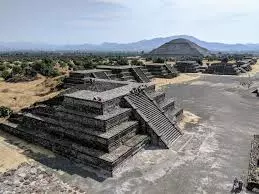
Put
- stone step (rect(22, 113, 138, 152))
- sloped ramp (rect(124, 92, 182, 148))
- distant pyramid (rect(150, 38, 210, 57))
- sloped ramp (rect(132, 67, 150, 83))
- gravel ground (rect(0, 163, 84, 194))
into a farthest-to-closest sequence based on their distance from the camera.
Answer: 1. distant pyramid (rect(150, 38, 210, 57))
2. sloped ramp (rect(132, 67, 150, 83))
3. sloped ramp (rect(124, 92, 182, 148))
4. stone step (rect(22, 113, 138, 152))
5. gravel ground (rect(0, 163, 84, 194))

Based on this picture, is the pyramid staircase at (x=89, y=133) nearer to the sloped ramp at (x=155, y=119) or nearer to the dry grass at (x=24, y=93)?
the sloped ramp at (x=155, y=119)

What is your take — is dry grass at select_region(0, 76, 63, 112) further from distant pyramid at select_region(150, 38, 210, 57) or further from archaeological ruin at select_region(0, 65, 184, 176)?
distant pyramid at select_region(150, 38, 210, 57)

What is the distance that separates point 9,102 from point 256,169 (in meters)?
22.7

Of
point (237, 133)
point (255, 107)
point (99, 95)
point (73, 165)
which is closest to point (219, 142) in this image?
point (237, 133)

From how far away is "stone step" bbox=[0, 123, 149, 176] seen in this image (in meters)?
13.0

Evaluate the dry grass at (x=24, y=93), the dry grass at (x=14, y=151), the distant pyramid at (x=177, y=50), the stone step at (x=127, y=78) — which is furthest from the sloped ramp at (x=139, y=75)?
the distant pyramid at (x=177, y=50)

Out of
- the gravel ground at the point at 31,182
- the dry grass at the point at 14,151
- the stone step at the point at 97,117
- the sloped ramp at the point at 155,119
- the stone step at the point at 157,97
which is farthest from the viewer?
the stone step at the point at 157,97

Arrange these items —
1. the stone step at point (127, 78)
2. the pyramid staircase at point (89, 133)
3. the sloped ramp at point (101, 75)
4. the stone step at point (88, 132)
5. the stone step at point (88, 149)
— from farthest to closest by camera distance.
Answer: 1. the stone step at point (127, 78)
2. the sloped ramp at point (101, 75)
3. the stone step at point (88, 132)
4. the pyramid staircase at point (89, 133)
5. the stone step at point (88, 149)

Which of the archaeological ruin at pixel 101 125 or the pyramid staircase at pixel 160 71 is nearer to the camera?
the archaeological ruin at pixel 101 125

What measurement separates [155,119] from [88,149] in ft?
17.4

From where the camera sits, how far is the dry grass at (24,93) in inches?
1062

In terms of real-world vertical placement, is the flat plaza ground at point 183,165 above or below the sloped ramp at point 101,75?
below

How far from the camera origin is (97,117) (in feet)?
47.4

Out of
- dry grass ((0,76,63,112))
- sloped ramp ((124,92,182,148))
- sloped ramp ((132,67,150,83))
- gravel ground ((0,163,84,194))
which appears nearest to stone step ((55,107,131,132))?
sloped ramp ((124,92,182,148))
